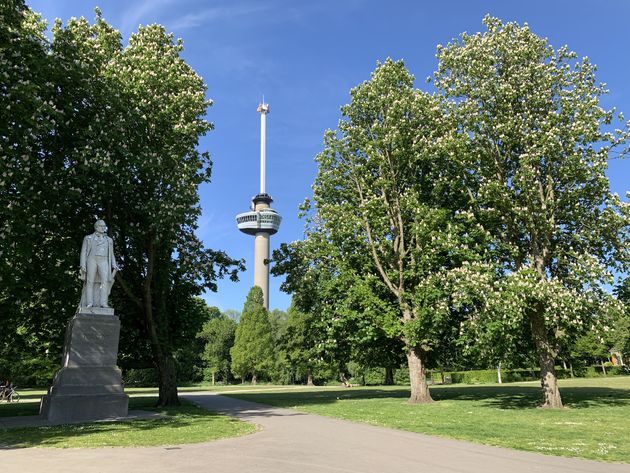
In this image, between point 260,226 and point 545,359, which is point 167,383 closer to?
point 545,359

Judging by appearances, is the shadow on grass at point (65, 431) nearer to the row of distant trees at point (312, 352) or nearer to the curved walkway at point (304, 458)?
the curved walkway at point (304, 458)

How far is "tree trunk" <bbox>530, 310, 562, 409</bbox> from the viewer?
65.6 feet

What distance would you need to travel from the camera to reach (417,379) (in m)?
Result: 23.8

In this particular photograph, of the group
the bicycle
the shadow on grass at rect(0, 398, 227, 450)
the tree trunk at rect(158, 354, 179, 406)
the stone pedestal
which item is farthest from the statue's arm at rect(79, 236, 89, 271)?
the bicycle

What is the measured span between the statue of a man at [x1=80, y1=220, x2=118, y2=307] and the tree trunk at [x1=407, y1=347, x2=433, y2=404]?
45.8 feet

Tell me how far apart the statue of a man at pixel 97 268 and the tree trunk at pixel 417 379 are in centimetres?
1397

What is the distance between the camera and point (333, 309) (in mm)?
26281

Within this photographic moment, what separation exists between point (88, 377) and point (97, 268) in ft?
12.5

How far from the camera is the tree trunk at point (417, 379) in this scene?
23.5 meters

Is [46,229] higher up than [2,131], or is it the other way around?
[2,131]

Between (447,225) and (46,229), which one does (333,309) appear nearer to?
(447,225)

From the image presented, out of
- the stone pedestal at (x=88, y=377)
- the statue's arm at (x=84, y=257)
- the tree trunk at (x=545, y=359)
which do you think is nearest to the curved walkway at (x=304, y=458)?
the stone pedestal at (x=88, y=377)

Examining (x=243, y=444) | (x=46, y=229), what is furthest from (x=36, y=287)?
(x=243, y=444)

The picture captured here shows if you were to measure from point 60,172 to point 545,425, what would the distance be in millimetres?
18432
